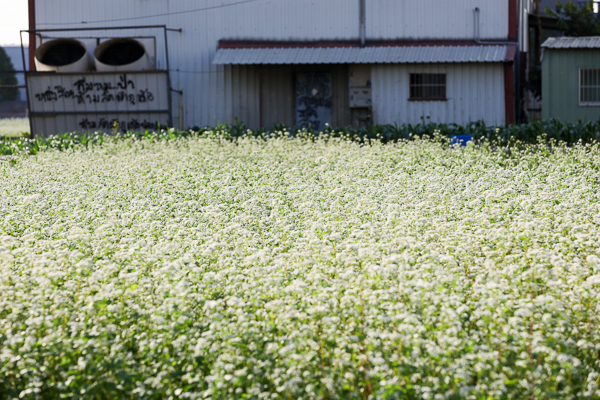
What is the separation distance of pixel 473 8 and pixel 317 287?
1642 centimetres

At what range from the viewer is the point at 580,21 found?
25.2 meters

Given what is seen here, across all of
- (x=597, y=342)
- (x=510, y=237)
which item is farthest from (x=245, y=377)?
(x=510, y=237)

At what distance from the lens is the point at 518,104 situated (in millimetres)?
20656

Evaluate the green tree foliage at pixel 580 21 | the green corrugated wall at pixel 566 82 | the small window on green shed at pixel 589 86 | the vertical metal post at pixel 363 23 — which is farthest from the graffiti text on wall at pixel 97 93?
the green tree foliage at pixel 580 21

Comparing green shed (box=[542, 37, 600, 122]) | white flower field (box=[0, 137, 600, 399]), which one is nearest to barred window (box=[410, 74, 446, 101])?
green shed (box=[542, 37, 600, 122])

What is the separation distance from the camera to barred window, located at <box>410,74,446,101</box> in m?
19.2

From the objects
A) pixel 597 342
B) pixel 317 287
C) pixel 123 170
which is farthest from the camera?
pixel 123 170

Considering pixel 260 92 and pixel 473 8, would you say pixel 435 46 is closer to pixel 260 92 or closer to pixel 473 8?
pixel 473 8

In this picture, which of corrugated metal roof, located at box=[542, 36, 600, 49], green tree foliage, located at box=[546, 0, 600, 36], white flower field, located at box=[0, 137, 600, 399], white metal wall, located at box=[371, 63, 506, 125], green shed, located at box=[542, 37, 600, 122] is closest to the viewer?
white flower field, located at box=[0, 137, 600, 399]

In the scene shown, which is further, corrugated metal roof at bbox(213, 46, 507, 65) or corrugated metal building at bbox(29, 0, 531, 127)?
corrugated metal building at bbox(29, 0, 531, 127)

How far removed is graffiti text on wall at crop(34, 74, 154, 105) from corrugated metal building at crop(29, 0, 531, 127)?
1325 millimetres

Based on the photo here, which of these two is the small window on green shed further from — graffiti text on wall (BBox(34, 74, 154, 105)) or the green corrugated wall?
graffiti text on wall (BBox(34, 74, 154, 105))

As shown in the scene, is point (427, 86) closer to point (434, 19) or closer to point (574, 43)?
point (434, 19)

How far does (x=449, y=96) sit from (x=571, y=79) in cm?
321
